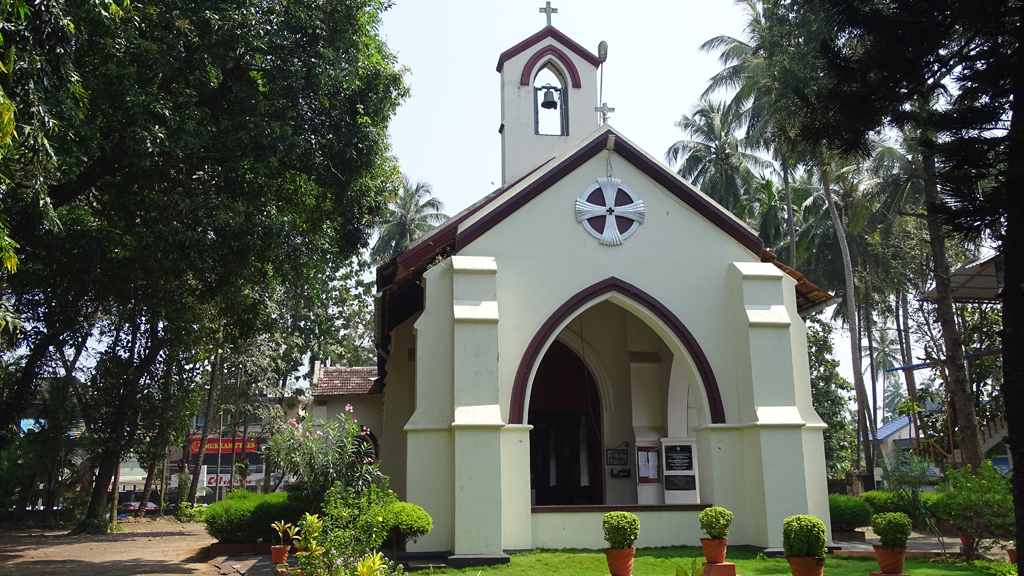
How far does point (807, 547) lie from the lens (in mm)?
9867

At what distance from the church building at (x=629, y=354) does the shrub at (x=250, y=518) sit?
2869 millimetres

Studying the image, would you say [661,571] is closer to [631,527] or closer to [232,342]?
[631,527]

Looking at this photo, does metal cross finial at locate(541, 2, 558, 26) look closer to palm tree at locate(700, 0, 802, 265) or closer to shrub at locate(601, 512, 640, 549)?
palm tree at locate(700, 0, 802, 265)

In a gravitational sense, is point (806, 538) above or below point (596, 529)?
above

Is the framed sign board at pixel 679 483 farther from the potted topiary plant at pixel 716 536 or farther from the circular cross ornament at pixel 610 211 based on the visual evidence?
the potted topiary plant at pixel 716 536

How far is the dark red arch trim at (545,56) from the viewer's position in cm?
1891

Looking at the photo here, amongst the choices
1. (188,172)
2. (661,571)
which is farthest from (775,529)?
(188,172)

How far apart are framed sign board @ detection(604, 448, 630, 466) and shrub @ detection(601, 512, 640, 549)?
7450 millimetres

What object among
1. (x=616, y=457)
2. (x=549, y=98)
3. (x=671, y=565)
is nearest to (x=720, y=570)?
(x=671, y=565)

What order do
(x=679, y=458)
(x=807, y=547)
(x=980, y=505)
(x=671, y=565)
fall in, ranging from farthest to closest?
(x=679, y=458), (x=980, y=505), (x=671, y=565), (x=807, y=547)

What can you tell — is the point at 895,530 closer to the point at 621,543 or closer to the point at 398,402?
the point at 621,543

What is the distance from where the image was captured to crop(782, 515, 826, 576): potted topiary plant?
9.87 metres

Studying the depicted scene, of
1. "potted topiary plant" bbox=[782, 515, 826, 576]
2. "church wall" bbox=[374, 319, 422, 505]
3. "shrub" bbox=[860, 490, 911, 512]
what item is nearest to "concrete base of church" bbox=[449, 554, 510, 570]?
Result: "potted topiary plant" bbox=[782, 515, 826, 576]

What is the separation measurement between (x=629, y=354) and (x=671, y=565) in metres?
6.63
